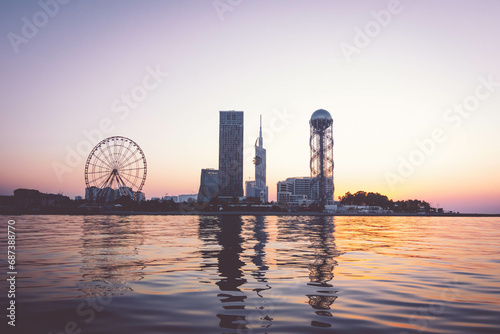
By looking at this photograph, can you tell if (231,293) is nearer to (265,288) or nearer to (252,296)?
(252,296)

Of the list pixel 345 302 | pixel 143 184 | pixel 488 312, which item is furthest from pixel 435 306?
pixel 143 184

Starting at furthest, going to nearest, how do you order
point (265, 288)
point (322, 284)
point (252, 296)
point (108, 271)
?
point (108, 271) → point (322, 284) → point (265, 288) → point (252, 296)

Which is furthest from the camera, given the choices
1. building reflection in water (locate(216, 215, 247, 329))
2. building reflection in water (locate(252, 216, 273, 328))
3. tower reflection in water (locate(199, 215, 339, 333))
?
tower reflection in water (locate(199, 215, 339, 333))

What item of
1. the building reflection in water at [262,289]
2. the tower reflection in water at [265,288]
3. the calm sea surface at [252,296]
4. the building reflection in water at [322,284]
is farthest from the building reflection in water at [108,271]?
the building reflection in water at [322,284]

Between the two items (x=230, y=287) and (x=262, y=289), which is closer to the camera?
(x=262, y=289)

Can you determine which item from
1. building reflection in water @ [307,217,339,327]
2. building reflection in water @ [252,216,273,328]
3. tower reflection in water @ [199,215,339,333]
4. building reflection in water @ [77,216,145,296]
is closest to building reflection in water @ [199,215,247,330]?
tower reflection in water @ [199,215,339,333]

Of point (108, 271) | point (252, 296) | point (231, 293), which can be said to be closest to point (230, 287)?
point (231, 293)

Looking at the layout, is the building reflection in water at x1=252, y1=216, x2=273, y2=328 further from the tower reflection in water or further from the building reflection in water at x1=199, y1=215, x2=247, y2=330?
the building reflection in water at x1=199, y1=215, x2=247, y2=330

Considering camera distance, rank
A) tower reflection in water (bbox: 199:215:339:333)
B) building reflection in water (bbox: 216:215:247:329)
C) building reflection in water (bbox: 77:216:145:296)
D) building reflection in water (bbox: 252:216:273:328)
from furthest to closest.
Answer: building reflection in water (bbox: 77:216:145:296)
tower reflection in water (bbox: 199:215:339:333)
building reflection in water (bbox: 252:216:273:328)
building reflection in water (bbox: 216:215:247:329)

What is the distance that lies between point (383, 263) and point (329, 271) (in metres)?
5.57

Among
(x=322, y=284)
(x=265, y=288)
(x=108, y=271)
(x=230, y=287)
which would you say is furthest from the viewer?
(x=108, y=271)

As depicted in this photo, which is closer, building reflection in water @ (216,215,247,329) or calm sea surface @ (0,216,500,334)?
calm sea surface @ (0,216,500,334)

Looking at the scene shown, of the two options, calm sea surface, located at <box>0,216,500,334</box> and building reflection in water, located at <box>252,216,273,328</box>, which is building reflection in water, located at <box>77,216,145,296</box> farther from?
building reflection in water, located at <box>252,216,273,328</box>

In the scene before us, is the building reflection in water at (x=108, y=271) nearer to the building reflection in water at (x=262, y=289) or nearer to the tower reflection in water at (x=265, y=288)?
the tower reflection in water at (x=265, y=288)
